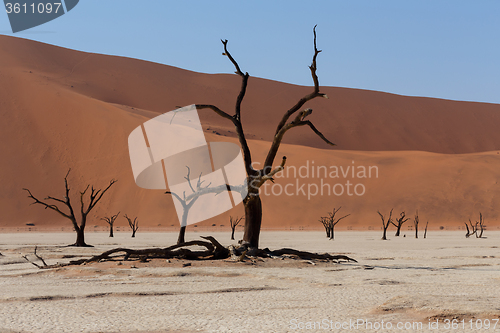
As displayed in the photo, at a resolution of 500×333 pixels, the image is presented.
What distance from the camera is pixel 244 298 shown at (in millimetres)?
8180

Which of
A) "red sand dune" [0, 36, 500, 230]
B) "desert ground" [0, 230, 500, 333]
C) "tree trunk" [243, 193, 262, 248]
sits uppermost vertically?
"red sand dune" [0, 36, 500, 230]

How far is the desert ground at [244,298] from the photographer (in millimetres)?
6027

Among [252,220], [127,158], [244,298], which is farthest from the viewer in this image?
[127,158]

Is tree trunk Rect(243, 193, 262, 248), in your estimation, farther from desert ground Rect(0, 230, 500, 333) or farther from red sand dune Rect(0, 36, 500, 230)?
red sand dune Rect(0, 36, 500, 230)

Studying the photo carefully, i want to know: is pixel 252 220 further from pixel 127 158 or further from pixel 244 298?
pixel 127 158

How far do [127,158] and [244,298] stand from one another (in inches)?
2176

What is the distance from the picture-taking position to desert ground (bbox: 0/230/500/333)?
603 cm

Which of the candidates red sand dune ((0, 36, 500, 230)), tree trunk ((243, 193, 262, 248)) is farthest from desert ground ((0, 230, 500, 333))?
red sand dune ((0, 36, 500, 230))

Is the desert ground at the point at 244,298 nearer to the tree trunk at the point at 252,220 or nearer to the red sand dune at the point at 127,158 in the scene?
the tree trunk at the point at 252,220

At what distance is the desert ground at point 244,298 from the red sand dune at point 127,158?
32.7 metres

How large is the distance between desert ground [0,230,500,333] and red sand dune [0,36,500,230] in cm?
3267

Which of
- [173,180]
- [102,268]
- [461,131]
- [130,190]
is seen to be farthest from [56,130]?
[461,131]

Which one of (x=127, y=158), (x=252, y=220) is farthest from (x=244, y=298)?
(x=127, y=158)

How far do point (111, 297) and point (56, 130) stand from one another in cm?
5994
